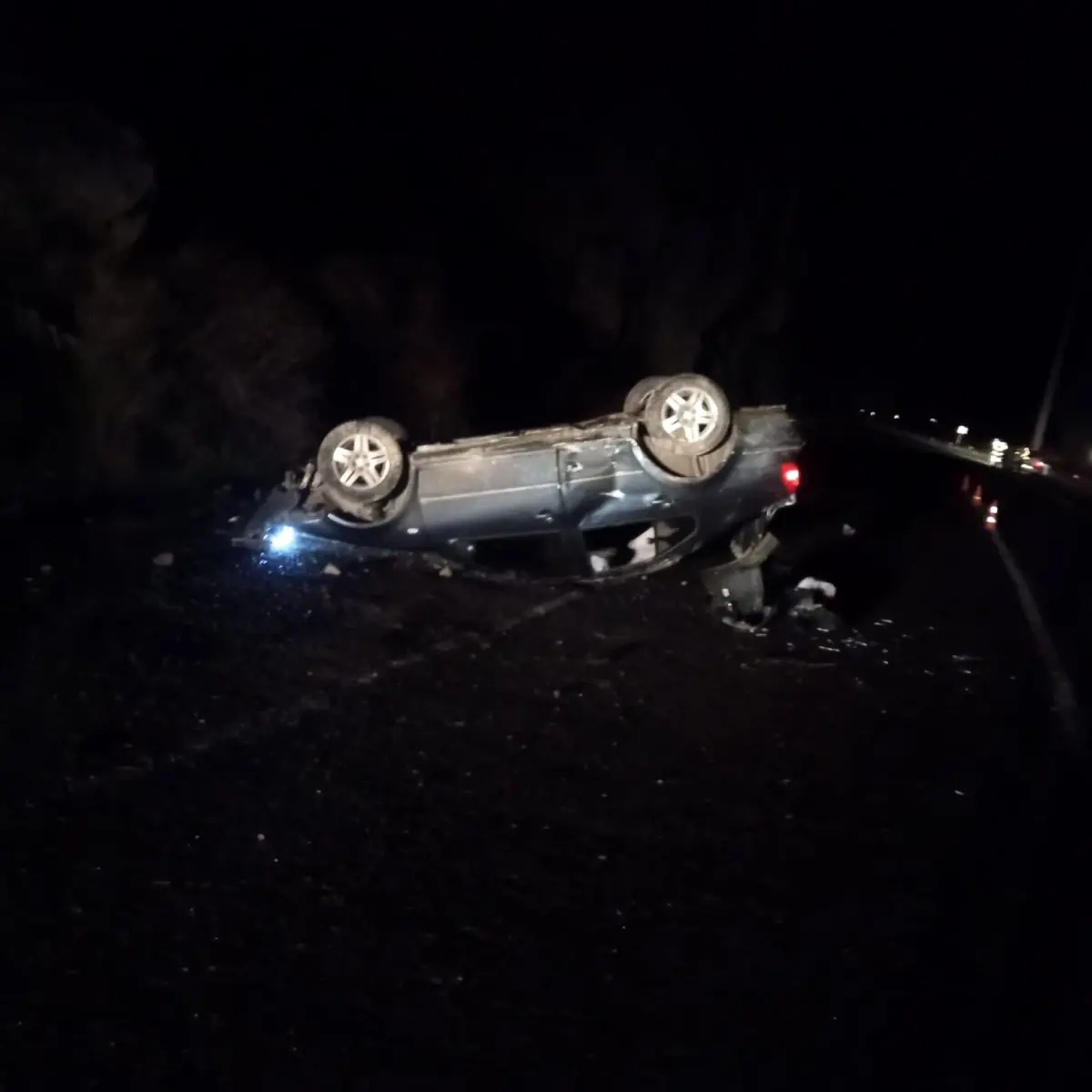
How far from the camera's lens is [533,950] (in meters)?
4.09

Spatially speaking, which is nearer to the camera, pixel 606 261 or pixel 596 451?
pixel 596 451

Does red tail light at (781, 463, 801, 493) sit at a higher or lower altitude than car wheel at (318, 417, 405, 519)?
higher

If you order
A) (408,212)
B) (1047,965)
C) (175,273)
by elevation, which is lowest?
(1047,965)

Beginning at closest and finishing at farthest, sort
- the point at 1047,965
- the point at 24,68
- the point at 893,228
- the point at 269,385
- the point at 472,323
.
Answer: the point at 1047,965
the point at 24,68
the point at 269,385
the point at 472,323
the point at 893,228

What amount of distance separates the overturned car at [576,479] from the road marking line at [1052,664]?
1717 millimetres

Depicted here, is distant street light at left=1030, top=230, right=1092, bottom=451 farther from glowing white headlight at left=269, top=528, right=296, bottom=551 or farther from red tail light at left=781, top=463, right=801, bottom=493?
glowing white headlight at left=269, top=528, right=296, bottom=551

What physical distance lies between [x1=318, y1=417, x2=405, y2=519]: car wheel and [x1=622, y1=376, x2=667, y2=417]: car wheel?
53.6 inches

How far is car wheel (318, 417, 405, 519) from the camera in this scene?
A: 21.9 ft

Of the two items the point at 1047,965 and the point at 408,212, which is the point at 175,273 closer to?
the point at 408,212

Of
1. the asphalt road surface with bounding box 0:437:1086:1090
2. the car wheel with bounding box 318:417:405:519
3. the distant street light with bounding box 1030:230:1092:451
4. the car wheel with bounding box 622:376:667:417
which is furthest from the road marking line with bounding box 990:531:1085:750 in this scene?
the distant street light with bounding box 1030:230:1092:451

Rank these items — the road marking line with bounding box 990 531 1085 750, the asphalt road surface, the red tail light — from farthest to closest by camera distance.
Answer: the red tail light < the road marking line with bounding box 990 531 1085 750 < the asphalt road surface

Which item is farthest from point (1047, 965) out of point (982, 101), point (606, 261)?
point (982, 101)

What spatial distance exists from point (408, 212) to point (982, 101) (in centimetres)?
786

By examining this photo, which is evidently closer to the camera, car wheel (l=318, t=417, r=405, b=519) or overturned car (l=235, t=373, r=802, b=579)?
overturned car (l=235, t=373, r=802, b=579)
